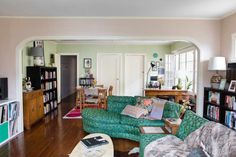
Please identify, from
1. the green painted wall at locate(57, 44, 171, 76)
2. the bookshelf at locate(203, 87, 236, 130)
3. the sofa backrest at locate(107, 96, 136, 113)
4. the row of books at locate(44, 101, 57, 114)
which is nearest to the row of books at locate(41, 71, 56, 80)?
the row of books at locate(44, 101, 57, 114)

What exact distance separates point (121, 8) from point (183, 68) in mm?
3901

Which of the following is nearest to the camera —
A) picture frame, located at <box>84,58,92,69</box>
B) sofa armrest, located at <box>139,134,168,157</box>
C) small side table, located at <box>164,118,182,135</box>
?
sofa armrest, located at <box>139,134,168,157</box>

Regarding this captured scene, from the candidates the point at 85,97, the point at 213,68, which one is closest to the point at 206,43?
the point at 213,68

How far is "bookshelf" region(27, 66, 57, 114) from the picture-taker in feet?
17.8

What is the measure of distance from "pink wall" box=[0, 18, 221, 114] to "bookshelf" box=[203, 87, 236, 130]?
74 cm

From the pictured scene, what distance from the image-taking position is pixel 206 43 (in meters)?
4.31

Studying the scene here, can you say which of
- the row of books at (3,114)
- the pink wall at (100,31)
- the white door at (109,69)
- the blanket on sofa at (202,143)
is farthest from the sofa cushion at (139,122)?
the white door at (109,69)

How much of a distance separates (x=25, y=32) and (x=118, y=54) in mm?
4596

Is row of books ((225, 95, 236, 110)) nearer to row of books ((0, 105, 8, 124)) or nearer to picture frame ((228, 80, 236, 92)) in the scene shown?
picture frame ((228, 80, 236, 92))

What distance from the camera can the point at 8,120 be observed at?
386 centimetres

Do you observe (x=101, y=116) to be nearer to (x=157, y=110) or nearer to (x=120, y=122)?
(x=120, y=122)

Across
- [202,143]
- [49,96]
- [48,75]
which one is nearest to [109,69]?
[48,75]

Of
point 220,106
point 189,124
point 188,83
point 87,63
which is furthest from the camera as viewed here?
point 87,63

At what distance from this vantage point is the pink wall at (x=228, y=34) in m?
3.84
